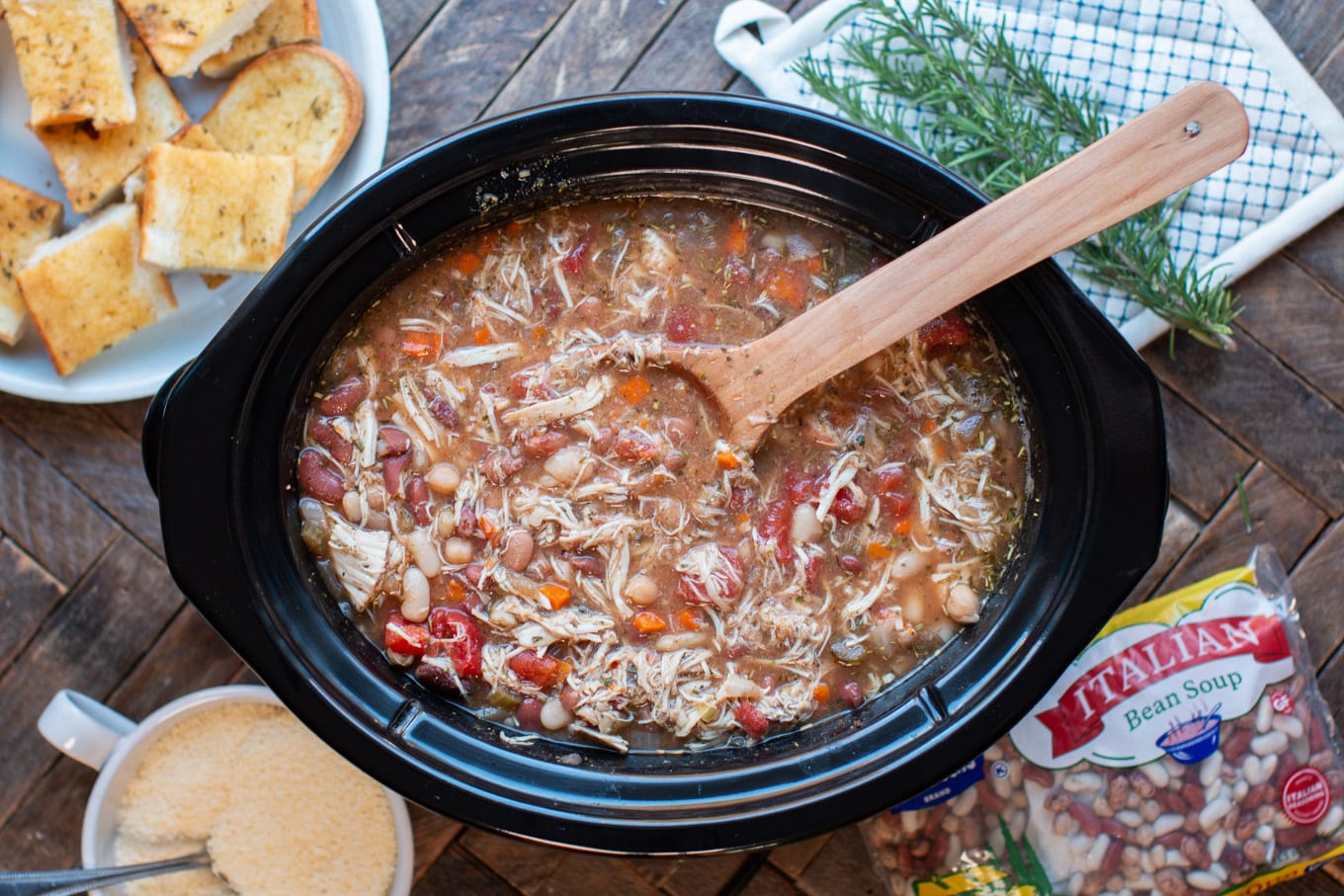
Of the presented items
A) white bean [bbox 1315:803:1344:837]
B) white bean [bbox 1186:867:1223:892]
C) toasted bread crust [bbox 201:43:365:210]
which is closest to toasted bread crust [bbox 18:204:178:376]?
toasted bread crust [bbox 201:43:365:210]

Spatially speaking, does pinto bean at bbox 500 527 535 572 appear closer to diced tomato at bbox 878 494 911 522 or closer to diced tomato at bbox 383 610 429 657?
diced tomato at bbox 383 610 429 657

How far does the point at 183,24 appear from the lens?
7.86ft

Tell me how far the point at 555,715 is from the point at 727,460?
0.58m

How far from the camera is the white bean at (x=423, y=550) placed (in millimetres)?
2078

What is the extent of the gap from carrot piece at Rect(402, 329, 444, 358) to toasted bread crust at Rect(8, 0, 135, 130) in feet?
3.04

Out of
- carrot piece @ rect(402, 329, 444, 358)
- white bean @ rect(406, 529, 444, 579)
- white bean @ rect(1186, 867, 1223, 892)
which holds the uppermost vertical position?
carrot piece @ rect(402, 329, 444, 358)

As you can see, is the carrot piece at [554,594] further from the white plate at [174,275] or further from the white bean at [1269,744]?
the white bean at [1269,744]

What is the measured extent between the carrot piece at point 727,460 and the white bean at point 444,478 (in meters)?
0.49

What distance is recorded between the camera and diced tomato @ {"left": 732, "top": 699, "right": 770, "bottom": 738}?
6.75 feet

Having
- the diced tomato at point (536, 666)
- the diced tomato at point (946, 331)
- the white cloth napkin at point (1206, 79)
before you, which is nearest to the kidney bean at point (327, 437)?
the diced tomato at point (536, 666)

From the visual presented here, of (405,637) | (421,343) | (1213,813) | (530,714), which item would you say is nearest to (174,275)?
(421,343)

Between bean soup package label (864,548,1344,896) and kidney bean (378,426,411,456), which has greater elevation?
kidney bean (378,426,411,456)

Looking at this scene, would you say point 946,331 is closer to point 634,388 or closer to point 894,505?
point 894,505

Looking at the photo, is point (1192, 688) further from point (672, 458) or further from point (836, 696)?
point (672, 458)
